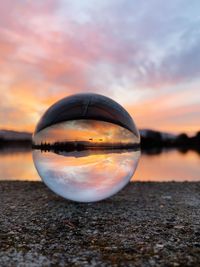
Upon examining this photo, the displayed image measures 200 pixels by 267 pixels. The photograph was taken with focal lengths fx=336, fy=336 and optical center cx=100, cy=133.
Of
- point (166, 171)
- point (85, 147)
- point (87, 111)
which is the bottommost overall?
point (166, 171)

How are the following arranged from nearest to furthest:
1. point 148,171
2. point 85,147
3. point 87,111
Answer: point 85,147 → point 87,111 → point 148,171

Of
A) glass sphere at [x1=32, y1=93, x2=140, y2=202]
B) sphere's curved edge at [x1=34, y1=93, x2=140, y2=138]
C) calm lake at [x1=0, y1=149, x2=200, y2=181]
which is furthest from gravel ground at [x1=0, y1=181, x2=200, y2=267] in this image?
calm lake at [x1=0, y1=149, x2=200, y2=181]

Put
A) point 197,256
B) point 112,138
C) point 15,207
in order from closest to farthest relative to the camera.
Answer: point 197,256 < point 112,138 < point 15,207

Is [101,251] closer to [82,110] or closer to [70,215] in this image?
[70,215]

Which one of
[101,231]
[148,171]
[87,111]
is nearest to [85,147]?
[87,111]

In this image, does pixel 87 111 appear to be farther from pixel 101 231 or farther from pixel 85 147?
pixel 101 231

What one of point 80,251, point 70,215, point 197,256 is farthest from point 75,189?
point 197,256

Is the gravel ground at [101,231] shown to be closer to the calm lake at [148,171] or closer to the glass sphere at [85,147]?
the glass sphere at [85,147]
